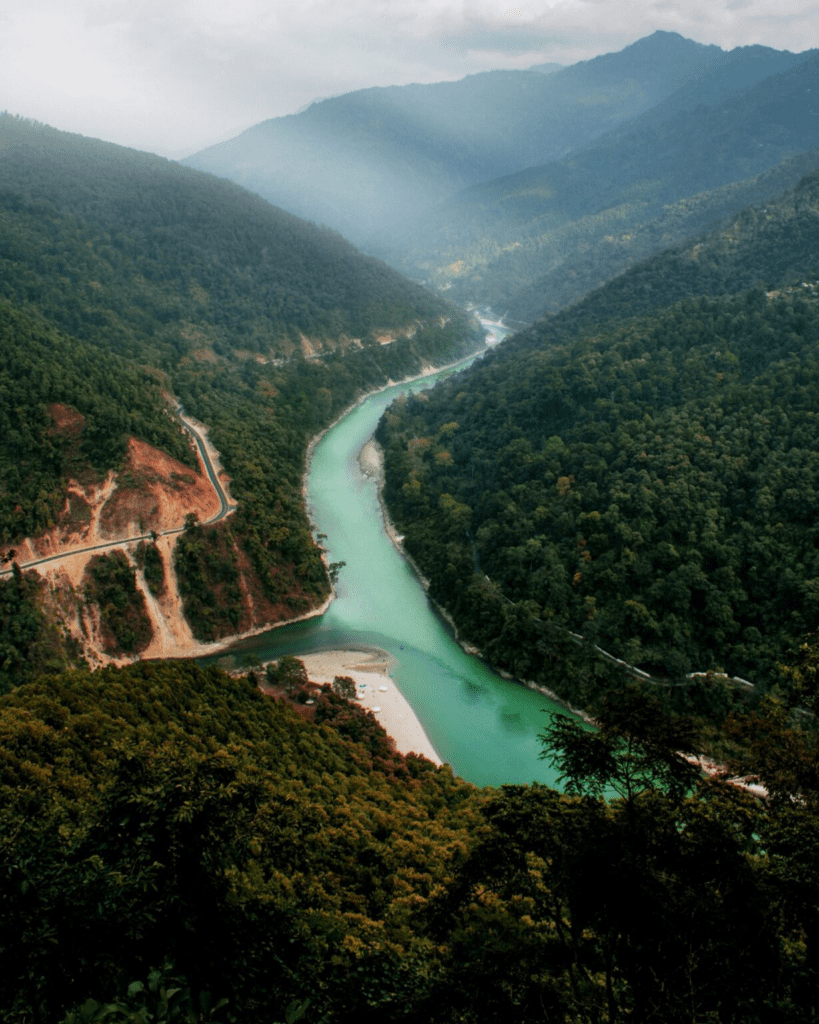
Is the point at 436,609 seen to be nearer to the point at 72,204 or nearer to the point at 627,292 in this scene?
the point at 627,292

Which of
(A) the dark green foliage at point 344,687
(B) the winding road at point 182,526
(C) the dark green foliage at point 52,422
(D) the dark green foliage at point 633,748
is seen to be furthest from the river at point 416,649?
(D) the dark green foliage at point 633,748

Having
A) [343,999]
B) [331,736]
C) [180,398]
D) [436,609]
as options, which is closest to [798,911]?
[343,999]

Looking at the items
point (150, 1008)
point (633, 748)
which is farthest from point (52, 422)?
point (633, 748)

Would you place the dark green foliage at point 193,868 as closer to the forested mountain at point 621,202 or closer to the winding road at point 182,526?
the winding road at point 182,526

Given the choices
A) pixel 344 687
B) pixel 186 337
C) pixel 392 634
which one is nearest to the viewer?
pixel 344 687

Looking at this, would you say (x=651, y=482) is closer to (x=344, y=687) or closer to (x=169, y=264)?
(x=344, y=687)

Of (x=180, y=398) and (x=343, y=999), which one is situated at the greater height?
(x=180, y=398)
